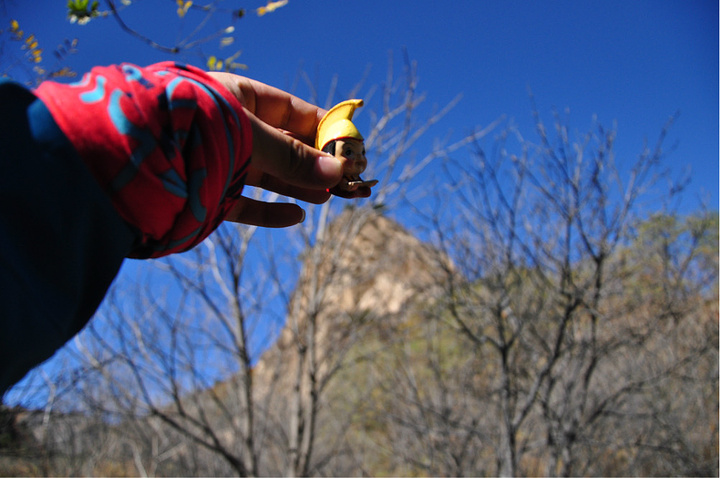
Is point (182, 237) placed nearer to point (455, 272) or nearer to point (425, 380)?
point (455, 272)

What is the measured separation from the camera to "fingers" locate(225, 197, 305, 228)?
1.10m

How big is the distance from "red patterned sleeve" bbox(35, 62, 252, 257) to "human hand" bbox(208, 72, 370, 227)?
0.09 metres

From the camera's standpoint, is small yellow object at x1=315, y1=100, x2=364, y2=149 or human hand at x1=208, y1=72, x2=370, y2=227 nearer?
human hand at x1=208, y1=72, x2=370, y2=227

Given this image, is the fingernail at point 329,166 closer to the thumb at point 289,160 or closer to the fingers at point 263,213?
the thumb at point 289,160

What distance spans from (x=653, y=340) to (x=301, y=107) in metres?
5.99

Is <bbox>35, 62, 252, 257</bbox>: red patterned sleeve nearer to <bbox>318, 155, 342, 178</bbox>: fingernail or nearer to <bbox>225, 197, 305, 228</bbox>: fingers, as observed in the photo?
<bbox>318, 155, 342, 178</bbox>: fingernail

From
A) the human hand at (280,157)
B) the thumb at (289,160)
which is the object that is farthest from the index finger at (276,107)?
the thumb at (289,160)

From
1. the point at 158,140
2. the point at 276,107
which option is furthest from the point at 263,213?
the point at 158,140

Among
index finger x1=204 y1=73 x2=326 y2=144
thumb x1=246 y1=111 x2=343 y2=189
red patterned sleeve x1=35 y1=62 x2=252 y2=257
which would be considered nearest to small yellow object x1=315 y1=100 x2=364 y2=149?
index finger x1=204 y1=73 x2=326 y2=144

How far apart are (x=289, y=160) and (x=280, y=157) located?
21mm

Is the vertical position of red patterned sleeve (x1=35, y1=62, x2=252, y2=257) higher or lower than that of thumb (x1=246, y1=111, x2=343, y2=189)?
lower

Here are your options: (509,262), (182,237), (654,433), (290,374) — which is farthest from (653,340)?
(182,237)

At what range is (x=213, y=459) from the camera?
667 centimetres

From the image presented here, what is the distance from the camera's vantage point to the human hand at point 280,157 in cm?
86
